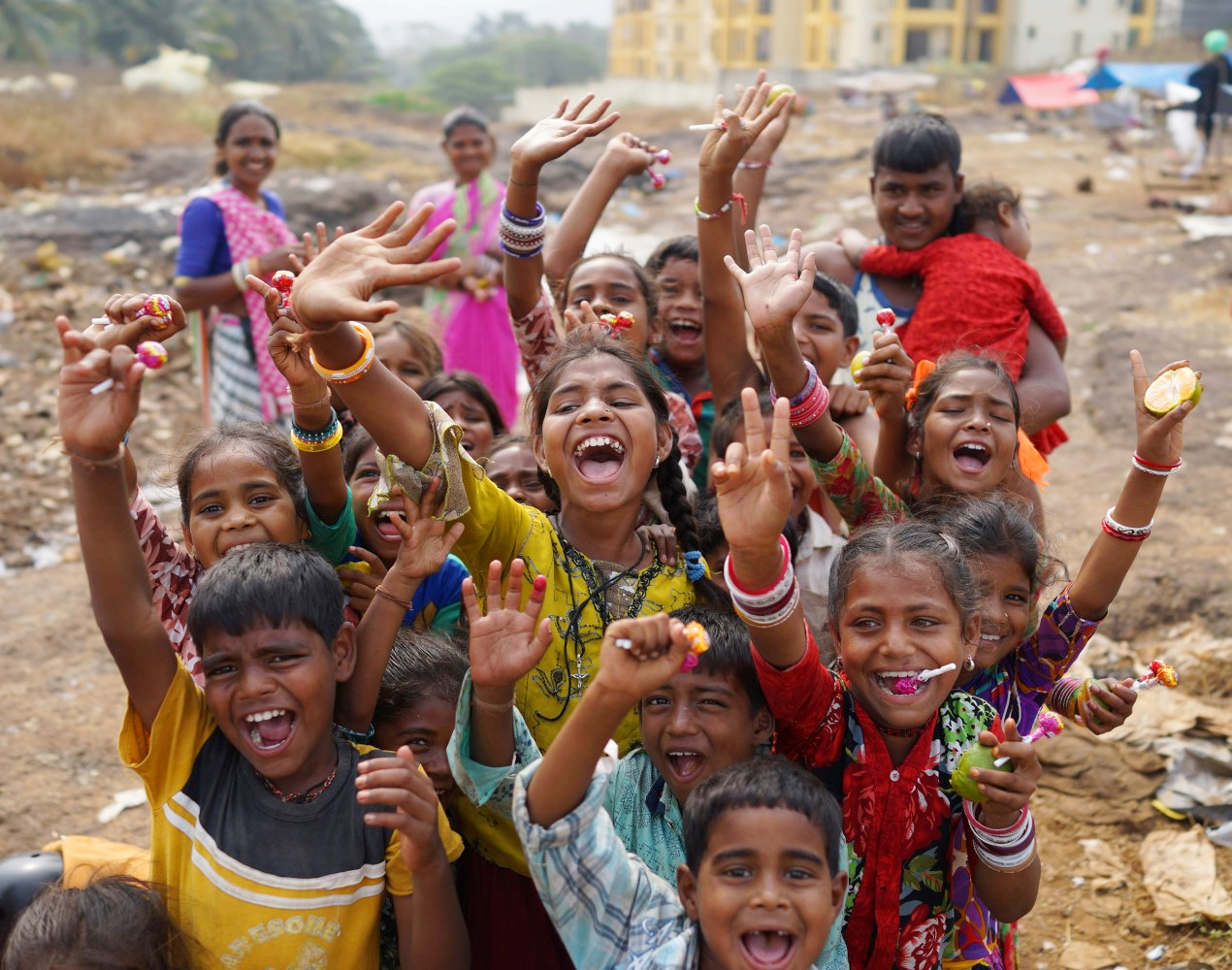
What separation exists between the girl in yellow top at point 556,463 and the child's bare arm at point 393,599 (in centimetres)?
5

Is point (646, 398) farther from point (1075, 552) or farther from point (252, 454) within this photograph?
point (1075, 552)

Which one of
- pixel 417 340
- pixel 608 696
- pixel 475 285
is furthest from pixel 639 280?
pixel 475 285

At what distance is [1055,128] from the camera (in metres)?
24.8

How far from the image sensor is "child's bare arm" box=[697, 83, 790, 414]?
→ 316 cm

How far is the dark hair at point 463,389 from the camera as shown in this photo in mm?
3518

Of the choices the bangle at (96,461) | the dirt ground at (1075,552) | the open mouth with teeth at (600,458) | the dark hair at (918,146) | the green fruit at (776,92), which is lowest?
the dirt ground at (1075,552)

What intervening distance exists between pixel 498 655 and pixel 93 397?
31.9 inches

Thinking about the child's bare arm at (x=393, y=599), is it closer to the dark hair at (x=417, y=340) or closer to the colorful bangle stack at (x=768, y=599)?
the colorful bangle stack at (x=768, y=599)

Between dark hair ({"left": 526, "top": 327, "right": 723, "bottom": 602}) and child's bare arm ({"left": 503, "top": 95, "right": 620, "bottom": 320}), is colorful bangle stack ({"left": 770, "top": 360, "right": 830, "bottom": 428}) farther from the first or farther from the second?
child's bare arm ({"left": 503, "top": 95, "right": 620, "bottom": 320})

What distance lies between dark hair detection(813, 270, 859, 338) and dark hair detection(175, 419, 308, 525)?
1673mm

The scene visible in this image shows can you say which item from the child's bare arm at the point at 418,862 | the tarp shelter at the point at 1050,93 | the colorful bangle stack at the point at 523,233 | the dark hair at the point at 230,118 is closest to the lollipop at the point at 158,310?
the child's bare arm at the point at 418,862

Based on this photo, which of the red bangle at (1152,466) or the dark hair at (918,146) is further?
the dark hair at (918,146)

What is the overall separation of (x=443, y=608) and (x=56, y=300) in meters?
8.23

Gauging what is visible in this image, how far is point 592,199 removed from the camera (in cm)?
378
